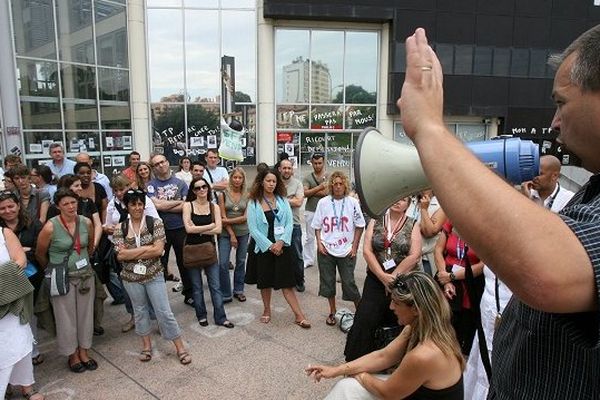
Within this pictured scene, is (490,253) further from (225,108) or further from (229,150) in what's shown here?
(225,108)

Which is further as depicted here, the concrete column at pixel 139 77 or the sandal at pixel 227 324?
the concrete column at pixel 139 77

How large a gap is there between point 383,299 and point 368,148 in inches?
117

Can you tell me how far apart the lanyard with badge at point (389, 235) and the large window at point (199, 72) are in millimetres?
12034

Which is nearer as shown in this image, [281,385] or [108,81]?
[281,385]

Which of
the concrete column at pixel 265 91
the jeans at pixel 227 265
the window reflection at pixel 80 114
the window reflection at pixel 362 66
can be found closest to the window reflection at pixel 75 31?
the window reflection at pixel 80 114

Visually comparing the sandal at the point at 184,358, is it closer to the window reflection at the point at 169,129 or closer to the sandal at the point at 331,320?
the sandal at the point at 331,320

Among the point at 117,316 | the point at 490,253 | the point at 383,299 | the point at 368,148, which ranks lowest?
the point at 117,316

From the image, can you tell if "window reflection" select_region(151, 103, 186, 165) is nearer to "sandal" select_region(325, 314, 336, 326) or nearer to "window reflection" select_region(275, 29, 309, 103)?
"window reflection" select_region(275, 29, 309, 103)

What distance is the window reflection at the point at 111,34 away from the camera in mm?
13641

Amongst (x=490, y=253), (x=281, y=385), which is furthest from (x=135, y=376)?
(x=490, y=253)

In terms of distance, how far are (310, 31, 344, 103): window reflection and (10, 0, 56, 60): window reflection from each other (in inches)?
331

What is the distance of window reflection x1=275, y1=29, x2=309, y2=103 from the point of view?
1572 centimetres

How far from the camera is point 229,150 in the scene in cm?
807

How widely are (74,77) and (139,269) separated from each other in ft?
36.1
